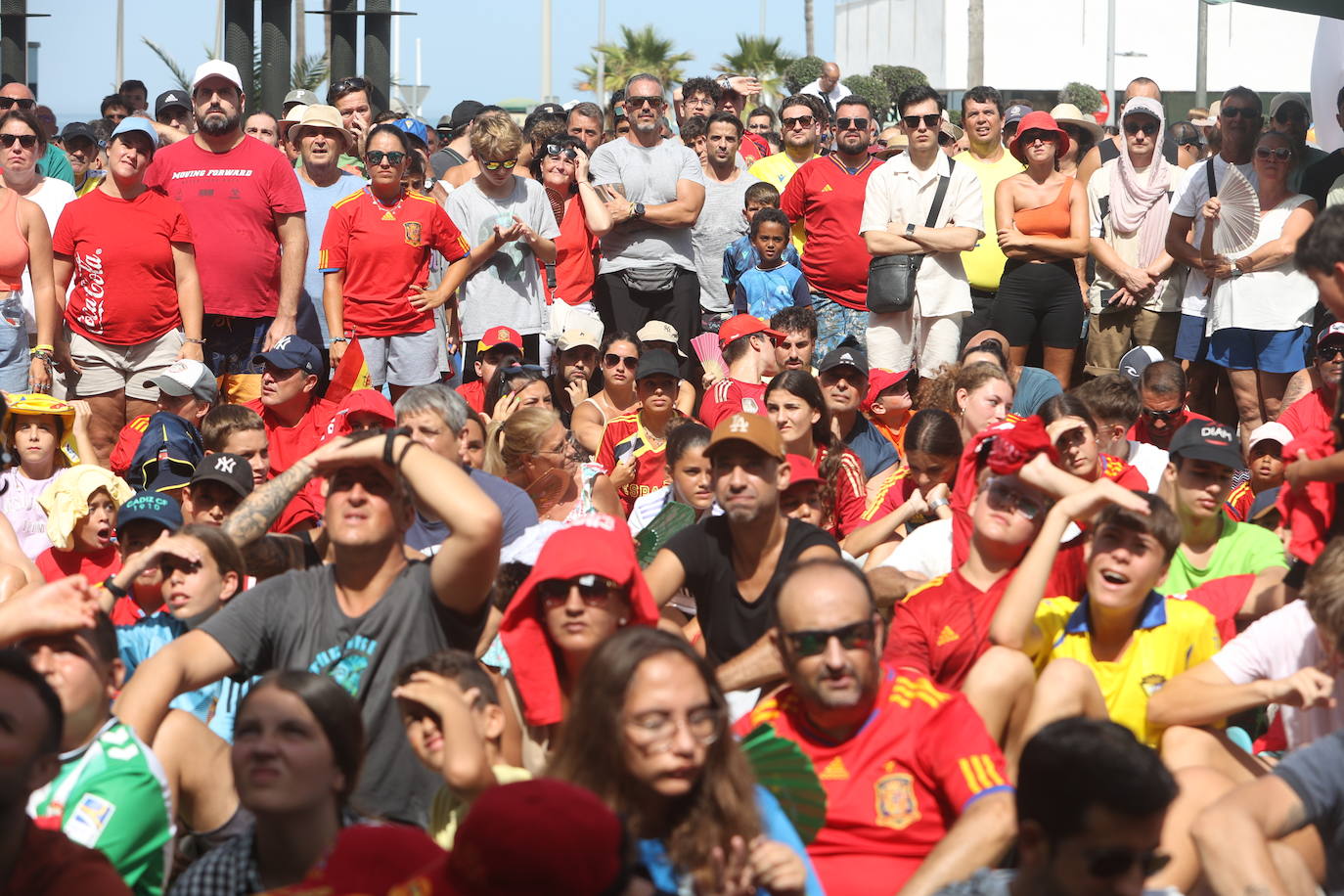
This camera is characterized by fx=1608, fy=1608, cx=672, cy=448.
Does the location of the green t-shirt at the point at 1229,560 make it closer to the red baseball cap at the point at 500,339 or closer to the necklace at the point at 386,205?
the red baseball cap at the point at 500,339

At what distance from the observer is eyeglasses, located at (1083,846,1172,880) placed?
3.06m

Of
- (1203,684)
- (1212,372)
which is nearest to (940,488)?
(1203,684)

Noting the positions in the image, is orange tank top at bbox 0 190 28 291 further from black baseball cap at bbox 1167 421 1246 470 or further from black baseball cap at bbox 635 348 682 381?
black baseball cap at bbox 1167 421 1246 470

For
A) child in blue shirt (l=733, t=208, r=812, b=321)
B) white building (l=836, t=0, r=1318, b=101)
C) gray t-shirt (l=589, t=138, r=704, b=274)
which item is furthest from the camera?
white building (l=836, t=0, r=1318, b=101)

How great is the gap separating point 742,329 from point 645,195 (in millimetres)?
1502

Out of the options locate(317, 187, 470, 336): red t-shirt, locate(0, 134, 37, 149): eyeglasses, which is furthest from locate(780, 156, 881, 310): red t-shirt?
locate(0, 134, 37, 149): eyeglasses

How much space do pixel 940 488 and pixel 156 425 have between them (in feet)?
11.6

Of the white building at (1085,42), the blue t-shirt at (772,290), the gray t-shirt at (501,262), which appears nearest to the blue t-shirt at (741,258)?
the blue t-shirt at (772,290)

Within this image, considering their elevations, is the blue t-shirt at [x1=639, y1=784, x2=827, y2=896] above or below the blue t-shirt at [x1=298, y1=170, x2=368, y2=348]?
below

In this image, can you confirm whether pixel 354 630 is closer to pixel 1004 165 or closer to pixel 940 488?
pixel 940 488

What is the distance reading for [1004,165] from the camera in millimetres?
10266

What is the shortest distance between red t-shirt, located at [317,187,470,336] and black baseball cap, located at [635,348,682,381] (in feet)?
4.86

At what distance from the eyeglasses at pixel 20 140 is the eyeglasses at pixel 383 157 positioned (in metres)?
2.00

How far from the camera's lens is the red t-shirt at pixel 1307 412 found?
22.2 feet
